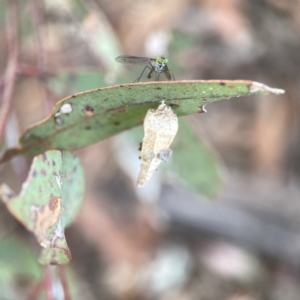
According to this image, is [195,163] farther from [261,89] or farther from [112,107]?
[261,89]

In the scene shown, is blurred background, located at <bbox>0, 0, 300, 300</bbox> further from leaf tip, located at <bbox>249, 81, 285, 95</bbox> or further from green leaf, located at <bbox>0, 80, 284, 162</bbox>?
leaf tip, located at <bbox>249, 81, 285, 95</bbox>

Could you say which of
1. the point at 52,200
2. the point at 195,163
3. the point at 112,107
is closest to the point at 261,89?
the point at 112,107

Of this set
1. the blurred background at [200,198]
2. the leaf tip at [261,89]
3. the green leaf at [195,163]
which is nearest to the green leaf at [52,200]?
the leaf tip at [261,89]

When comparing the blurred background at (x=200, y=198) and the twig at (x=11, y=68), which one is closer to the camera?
the twig at (x=11, y=68)

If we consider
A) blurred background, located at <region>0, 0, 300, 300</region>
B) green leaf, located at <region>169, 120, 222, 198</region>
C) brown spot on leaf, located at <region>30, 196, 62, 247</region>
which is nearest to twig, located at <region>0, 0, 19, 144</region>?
brown spot on leaf, located at <region>30, 196, 62, 247</region>

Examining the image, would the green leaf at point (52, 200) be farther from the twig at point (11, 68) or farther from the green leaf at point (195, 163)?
the green leaf at point (195, 163)

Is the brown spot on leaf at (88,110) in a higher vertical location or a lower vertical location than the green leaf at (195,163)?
lower
